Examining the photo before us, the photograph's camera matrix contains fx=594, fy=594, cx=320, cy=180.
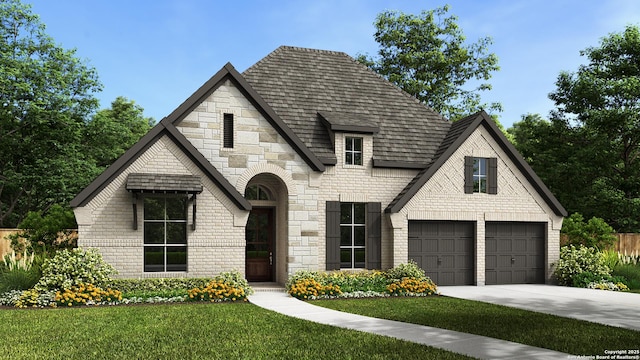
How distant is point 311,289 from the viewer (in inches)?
691

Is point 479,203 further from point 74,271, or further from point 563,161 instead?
point 563,161

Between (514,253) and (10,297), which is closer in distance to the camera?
(10,297)

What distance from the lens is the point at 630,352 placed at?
9.79 m

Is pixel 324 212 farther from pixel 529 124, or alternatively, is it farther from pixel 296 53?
pixel 529 124

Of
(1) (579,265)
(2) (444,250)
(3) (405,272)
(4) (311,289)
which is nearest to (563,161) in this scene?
(1) (579,265)

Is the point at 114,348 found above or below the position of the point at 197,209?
below

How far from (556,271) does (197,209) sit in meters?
13.7

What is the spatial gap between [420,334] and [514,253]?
41.2 feet

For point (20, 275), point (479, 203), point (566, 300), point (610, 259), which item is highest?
point (479, 203)

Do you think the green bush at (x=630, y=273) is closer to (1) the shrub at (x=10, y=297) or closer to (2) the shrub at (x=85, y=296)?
(2) the shrub at (x=85, y=296)

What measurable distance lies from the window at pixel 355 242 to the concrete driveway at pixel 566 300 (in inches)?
121

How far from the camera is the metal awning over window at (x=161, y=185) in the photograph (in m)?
17.2

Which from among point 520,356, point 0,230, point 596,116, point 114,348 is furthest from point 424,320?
point 596,116

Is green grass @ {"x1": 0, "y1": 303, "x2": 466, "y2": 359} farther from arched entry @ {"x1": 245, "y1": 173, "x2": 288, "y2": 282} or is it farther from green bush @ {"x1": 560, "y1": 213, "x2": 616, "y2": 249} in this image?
green bush @ {"x1": 560, "y1": 213, "x2": 616, "y2": 249}
